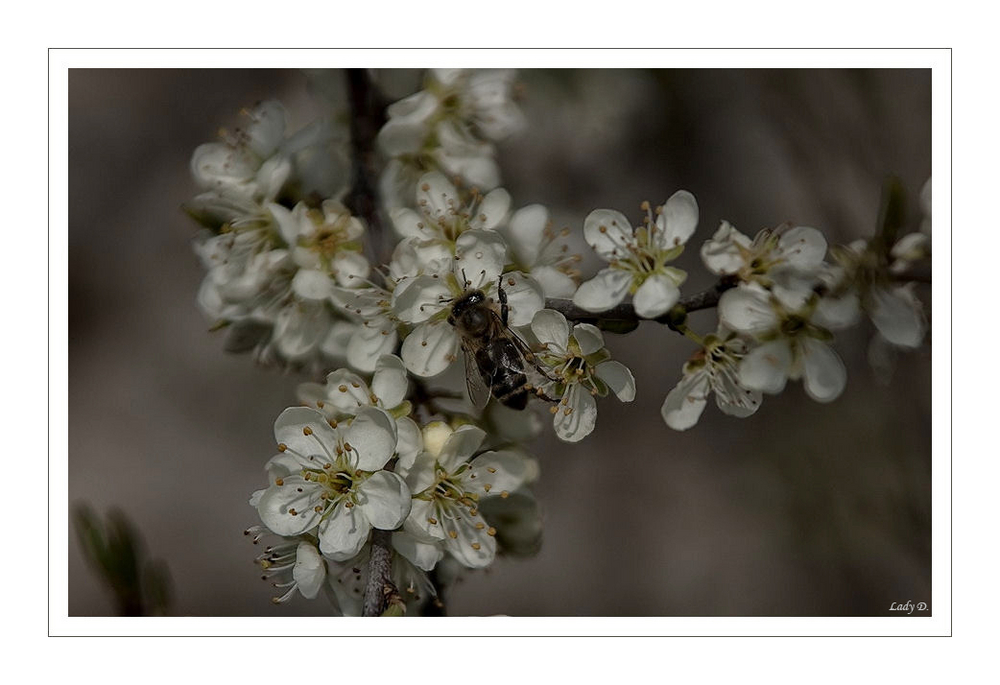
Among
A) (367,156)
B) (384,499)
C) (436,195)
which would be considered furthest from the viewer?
(367,156)

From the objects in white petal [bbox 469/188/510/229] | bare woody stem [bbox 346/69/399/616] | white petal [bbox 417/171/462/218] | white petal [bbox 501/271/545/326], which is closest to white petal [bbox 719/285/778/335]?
white petal [bbox 501/271/545/326]

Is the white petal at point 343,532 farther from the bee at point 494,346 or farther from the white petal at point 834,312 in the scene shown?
the white petal at point 834,312

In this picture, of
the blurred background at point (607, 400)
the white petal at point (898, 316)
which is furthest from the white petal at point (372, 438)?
the white petal at point (898, 316)

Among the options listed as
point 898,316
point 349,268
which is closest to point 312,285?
point 349,268

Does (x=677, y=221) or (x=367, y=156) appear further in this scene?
(x=367, y=156)

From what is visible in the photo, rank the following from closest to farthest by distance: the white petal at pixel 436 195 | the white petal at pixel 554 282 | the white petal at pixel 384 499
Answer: the white petal at pixel 384 499 < the white petal at pixel 554 282 < the white petal at pixel 436 195
